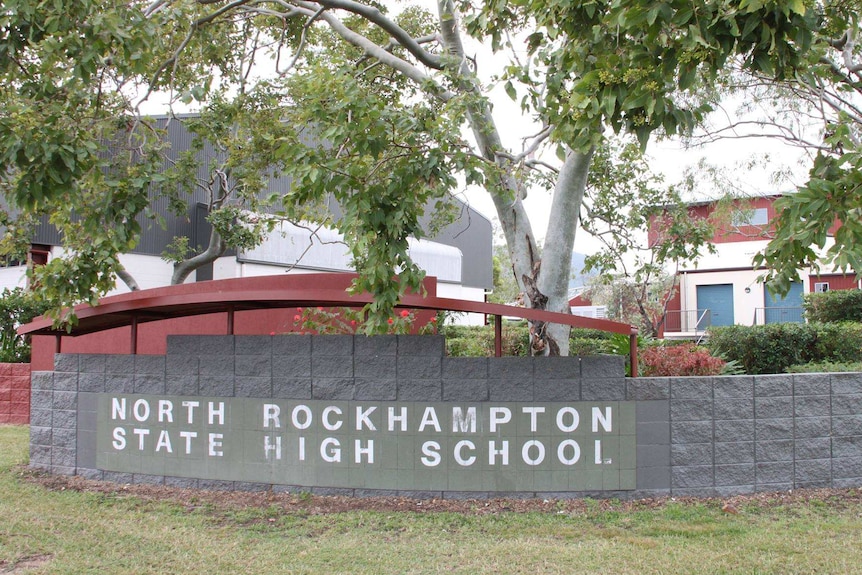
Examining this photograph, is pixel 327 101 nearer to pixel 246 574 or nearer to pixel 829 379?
pixel 246 574

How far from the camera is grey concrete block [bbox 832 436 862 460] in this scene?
739 centimetres

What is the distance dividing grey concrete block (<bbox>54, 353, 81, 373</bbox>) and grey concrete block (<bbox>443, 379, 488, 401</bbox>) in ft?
14.6

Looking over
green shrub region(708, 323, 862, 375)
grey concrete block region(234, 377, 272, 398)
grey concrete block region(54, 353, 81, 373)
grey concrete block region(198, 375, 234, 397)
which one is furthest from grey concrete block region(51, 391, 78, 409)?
green shrub region(708, 323, 862, 375)

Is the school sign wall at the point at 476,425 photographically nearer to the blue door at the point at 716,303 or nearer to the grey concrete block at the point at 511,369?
the grey concrete block at the point at 511,369

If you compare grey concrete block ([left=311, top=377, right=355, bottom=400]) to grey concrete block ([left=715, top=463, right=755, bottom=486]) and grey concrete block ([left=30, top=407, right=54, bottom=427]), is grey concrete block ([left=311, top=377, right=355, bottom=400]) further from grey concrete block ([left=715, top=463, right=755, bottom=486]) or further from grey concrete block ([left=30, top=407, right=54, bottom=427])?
grey concrete block ([left=715, top=463, right=755, bottom=486])

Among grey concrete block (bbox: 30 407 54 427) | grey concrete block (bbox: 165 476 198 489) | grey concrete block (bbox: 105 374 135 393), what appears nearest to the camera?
grey concrete block (bbox: 165 476 198 489)

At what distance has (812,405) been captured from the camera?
24.2 ft

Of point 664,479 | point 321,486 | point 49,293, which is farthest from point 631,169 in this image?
point 49,293

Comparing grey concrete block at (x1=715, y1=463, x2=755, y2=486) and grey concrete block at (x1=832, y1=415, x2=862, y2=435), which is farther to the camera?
grey concrete block at (x1=832, y1=415, x2=862, y2=435)

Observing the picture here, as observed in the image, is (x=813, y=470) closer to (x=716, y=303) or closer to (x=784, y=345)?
(x=784, y=345)

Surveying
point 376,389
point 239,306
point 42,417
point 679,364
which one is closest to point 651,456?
point 679,364

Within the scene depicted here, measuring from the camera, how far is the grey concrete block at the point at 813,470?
7250mm

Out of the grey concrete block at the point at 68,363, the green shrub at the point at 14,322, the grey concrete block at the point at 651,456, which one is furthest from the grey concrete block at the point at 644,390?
the green shrub at the point at 14,322

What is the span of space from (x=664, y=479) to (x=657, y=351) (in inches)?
90.9
